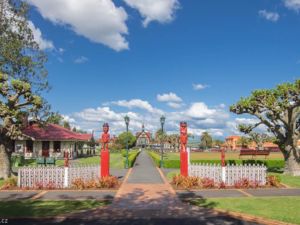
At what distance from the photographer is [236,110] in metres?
27.3

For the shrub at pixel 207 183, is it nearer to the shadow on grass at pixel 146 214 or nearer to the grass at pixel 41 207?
the shadow on grass at pixel 146 214

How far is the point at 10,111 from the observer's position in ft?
71.2

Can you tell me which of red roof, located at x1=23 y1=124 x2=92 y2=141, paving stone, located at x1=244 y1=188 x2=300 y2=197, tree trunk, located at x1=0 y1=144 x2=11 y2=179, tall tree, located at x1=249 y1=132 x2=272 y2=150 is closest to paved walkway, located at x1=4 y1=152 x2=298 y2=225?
paving stone, located at x1=244 y1=188 x2=300 y2=197

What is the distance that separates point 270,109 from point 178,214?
15.3 m

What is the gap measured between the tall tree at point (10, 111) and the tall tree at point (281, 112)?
1386 centimetres

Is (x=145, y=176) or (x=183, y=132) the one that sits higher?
(x=183, y=132)

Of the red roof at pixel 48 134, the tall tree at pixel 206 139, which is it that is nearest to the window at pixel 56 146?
the red roof at pixel 48 134

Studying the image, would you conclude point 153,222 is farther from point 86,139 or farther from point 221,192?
point 86,139

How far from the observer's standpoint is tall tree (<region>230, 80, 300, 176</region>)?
2483cm

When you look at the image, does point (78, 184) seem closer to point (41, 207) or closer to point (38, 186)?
point (38, 186)

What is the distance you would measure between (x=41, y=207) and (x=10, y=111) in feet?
32.6

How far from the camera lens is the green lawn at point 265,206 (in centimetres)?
1177

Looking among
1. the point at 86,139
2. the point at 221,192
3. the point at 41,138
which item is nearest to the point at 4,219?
the point at 221,192

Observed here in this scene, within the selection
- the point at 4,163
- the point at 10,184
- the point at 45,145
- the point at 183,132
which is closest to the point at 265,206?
the point at 183,132
